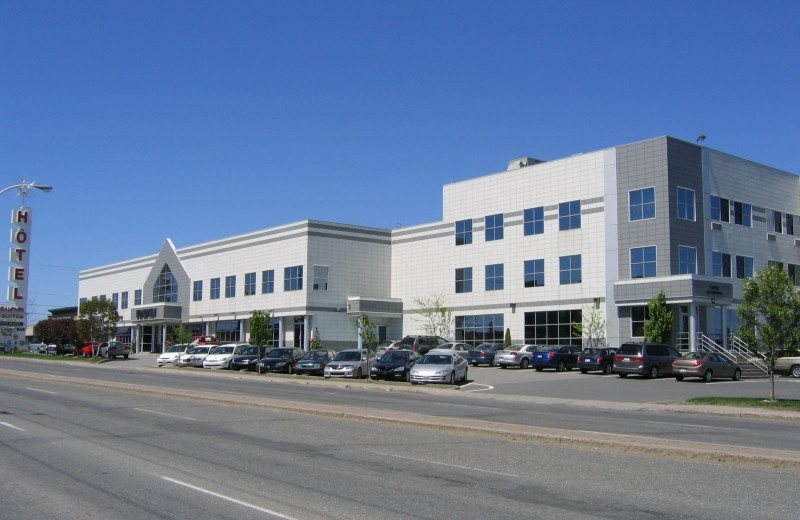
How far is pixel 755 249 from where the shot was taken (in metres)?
55.0

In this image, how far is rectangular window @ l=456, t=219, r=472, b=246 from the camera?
2430 inches

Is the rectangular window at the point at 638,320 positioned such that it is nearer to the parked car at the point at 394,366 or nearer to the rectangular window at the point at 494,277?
the rectangular window at the point at 494,277

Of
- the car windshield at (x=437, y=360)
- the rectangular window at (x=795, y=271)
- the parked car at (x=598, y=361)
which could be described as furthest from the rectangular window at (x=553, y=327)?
the car windshield at (x=437, y=360)

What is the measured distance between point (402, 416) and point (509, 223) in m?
41.4

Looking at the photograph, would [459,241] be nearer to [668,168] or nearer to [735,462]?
[668,168]

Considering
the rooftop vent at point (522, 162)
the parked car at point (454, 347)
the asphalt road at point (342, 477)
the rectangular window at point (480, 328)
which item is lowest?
the asphalt road at point (342, 477)

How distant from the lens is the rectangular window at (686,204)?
1969 inches

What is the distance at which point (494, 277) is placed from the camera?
5947 cm

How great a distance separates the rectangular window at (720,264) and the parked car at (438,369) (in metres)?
23.5

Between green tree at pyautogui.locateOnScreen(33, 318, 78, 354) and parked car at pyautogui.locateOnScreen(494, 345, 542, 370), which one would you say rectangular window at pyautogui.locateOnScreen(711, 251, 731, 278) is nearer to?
parked car at pyautogui.locateOnScreen(494, 345, 542, 370)

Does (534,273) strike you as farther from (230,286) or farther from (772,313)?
(230,286)

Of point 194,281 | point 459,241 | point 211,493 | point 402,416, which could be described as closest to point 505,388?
point 402,416

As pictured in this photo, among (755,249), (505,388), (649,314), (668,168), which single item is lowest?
(505,388)

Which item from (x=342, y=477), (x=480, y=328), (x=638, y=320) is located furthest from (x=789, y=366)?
(x=342, y=477)
